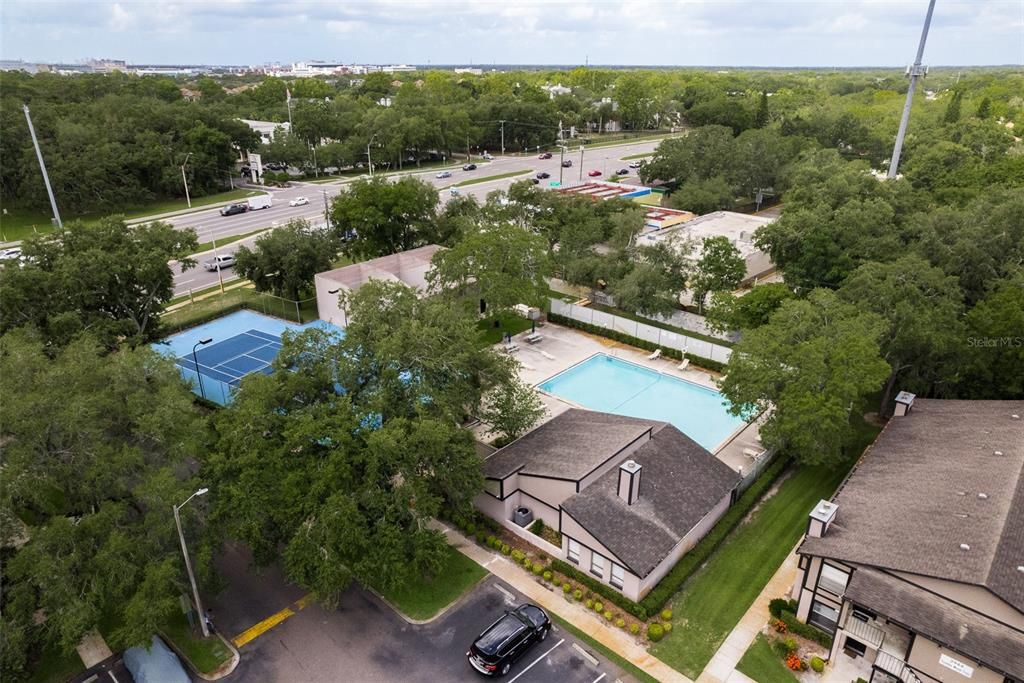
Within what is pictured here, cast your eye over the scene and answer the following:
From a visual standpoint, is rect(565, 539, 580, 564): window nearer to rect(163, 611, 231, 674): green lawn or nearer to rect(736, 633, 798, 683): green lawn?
rect(736, 633, 798, 683): green lawn

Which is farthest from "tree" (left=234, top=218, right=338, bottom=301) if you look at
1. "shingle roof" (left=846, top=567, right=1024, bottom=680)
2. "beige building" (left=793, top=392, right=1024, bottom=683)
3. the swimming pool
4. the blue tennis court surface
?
"shingle roof" (left=846, top=567, right=1024, bottom=680)

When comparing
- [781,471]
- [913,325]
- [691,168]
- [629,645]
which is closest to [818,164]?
[691,168]

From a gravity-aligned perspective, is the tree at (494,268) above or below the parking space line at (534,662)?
above

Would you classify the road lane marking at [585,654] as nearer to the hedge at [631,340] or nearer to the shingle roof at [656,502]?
the shingle roof at [656,502]

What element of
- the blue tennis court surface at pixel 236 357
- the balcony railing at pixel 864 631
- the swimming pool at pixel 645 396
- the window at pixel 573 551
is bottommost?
the swimming pool at pixel 645 396

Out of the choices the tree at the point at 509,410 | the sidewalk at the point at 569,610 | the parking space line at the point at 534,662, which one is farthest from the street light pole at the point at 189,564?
the tree at the point at 509,410

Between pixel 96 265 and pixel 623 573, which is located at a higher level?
pixel 96 265

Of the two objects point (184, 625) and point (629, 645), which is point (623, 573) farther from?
point (184, 625)
